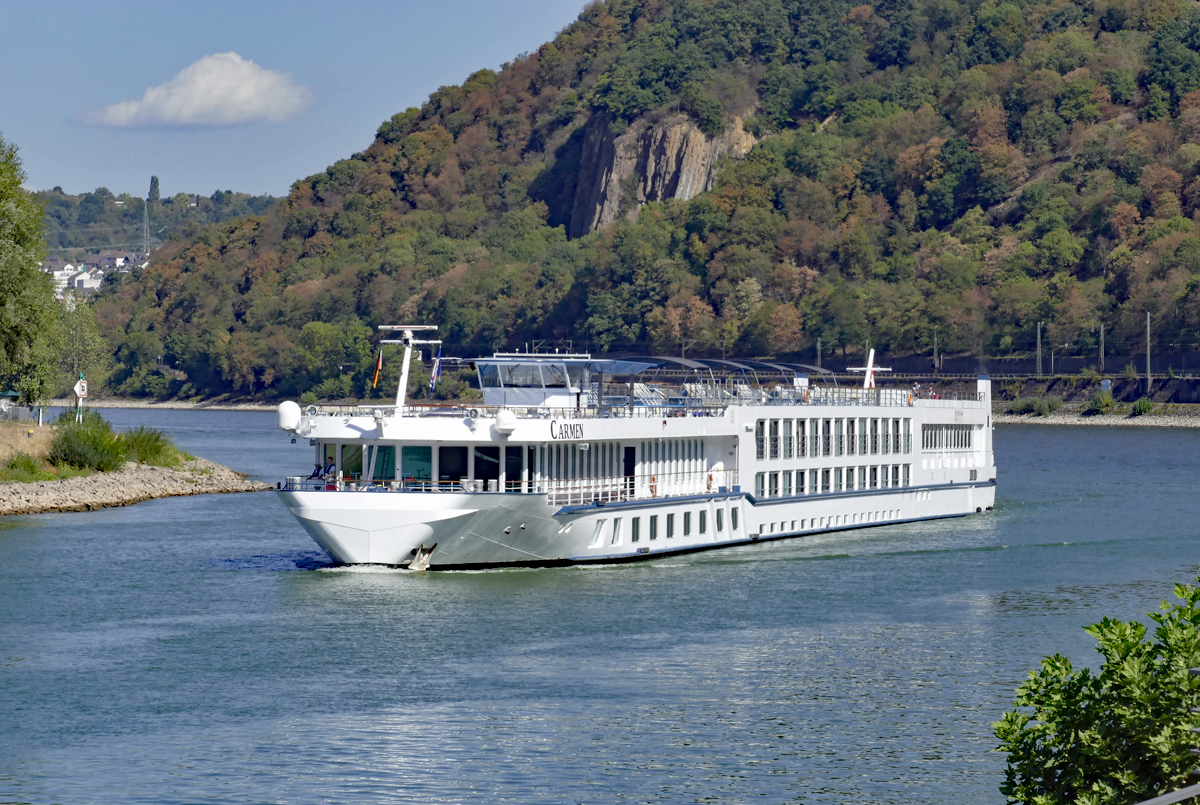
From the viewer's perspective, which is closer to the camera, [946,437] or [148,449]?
[946,437]

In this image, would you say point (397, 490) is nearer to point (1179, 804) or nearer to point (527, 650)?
point (527, 650)

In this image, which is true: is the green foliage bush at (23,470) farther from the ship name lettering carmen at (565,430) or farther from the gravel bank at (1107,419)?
the gravel bank at (1107,419)

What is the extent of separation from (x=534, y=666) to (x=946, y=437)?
3411 cm

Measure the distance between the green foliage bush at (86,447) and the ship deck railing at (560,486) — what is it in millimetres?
27690

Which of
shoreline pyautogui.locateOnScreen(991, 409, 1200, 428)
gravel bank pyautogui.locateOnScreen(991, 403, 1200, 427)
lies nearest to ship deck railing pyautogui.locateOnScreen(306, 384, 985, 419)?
shoreline pyautogui.locateOnScreen(991, 409, 1200, 428)

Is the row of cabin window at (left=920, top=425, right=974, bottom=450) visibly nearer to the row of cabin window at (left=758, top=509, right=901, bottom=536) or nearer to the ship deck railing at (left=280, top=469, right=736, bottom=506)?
the row of cabin window at (left=758, top=509, right=901, bottom=536)

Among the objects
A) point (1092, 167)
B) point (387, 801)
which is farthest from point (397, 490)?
point (1092, 167)

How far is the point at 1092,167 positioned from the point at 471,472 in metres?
159

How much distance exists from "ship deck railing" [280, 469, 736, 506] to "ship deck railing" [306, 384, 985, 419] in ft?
5.69

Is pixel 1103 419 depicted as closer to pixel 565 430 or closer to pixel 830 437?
pixel 830 437

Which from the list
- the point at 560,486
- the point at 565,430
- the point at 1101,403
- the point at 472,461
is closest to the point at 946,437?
the point at 560,486

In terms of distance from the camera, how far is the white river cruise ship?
38062mm

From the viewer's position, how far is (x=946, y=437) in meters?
60.9

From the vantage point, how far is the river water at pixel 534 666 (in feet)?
77.7
